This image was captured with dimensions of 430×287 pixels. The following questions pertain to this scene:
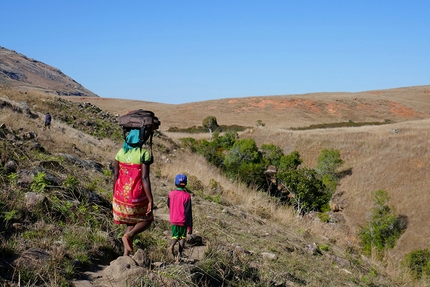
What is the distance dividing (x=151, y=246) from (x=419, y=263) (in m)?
19.5

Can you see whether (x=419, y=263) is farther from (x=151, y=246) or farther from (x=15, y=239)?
(x=15, y=239)

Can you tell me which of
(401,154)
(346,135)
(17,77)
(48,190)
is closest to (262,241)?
(48,190)

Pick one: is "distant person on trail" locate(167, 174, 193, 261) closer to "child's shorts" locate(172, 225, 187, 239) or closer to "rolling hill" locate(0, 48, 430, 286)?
"child's shorts" locate(172, 225, 187, 239)

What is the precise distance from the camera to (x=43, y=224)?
4953 millimetres

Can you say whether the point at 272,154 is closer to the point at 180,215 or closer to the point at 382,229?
the point at 382,229

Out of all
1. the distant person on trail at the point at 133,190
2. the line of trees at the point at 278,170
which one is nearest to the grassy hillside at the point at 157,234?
the distant person on trail at the point at 133,190

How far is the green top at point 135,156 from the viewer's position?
4219mm

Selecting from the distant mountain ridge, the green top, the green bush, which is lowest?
the green bush

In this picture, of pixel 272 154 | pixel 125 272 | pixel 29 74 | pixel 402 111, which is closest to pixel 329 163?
pixel 272 154

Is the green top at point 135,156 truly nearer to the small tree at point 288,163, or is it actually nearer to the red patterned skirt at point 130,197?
the red patterned skirt at point 130,197

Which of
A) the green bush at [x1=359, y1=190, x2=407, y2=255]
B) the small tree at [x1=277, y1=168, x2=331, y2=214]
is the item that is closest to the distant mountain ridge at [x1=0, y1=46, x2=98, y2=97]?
the small tree at [x1=277, y1=168, x2=331, y2=214]

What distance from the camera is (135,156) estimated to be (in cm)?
427

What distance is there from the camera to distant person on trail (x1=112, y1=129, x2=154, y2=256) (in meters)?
4.23

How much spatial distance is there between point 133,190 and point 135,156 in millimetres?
339
